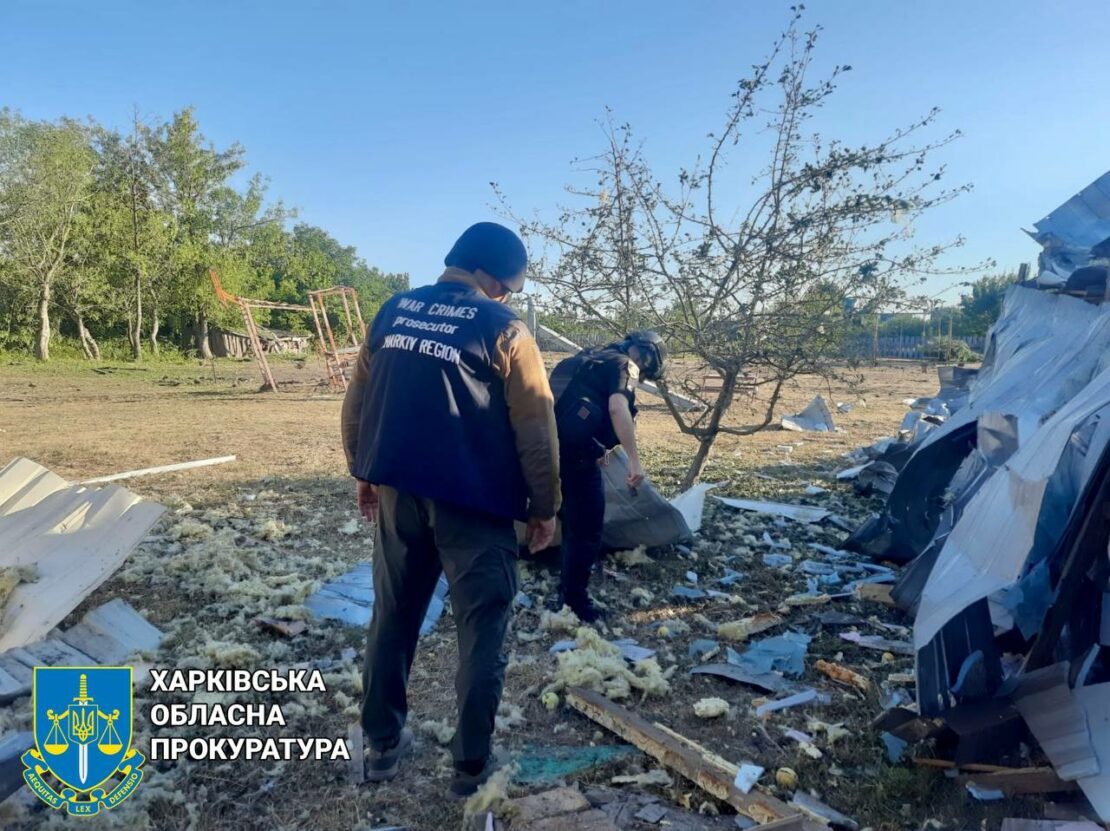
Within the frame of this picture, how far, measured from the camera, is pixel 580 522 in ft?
13.6

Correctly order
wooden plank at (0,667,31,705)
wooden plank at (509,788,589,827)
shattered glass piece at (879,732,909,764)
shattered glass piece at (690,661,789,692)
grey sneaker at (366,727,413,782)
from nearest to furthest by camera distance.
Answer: wooden plank at (509,788,589,827) → grey sneaker at (366,727,413,782) → shattered glass piece at (879,732,909,764) → wooden plank at (0,667,31,705) → shattered glass piece at (690,661,789,692)

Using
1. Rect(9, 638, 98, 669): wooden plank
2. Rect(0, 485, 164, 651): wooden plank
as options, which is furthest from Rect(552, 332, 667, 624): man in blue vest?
Rect(9, 638, 98, 669): wooden plank

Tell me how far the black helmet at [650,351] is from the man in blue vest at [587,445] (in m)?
0.22

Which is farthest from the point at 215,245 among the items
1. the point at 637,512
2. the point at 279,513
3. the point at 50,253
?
the point at 637,512

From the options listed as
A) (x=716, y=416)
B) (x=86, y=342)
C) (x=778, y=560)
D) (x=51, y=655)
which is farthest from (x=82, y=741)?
(x=86, y=342)

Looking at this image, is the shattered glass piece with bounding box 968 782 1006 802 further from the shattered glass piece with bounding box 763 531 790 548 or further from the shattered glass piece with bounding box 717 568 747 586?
the shattered glass piece with bounding box 763 531 790 548

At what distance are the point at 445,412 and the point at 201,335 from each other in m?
34.1

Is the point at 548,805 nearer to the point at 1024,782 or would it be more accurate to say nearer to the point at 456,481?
the point at 456,481

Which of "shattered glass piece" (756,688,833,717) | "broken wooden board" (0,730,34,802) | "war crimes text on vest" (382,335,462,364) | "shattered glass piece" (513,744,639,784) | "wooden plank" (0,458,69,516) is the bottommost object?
"shattered glass piece" (513,744,639,784)

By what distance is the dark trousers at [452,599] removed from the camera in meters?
2.47

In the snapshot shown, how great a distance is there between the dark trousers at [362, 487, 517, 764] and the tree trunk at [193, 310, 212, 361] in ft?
106

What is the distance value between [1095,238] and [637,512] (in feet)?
12.8

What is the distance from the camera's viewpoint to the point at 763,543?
225 inches

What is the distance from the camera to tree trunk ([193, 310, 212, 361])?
32188mm
